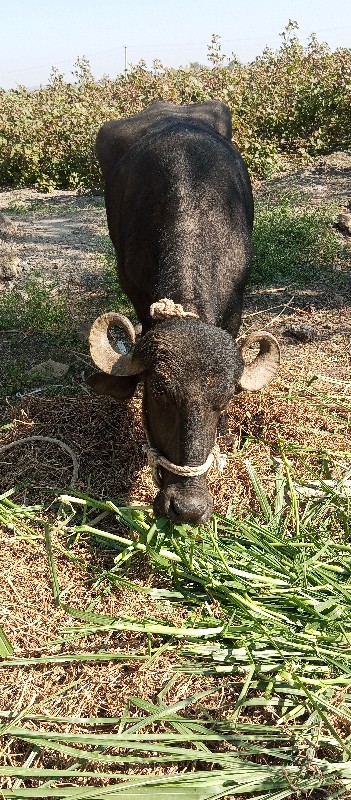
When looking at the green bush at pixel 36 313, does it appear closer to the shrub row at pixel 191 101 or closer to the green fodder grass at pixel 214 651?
the green fodder grass at pixel 214 651

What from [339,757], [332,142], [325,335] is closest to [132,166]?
[325,335]

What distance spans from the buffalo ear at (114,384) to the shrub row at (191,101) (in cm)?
959

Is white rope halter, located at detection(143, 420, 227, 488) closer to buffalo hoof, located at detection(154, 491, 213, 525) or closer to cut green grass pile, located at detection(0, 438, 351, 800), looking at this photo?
buffalo hoof, located at detection(154, 491, 213, 525)

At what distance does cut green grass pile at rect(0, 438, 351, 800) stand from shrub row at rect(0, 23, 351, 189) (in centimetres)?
1036

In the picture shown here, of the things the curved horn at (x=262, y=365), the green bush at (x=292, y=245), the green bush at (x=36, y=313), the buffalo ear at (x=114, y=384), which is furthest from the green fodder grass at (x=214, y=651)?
the green bush at (x=292, y=245)

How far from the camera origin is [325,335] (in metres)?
6.92

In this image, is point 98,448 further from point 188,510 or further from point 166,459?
point 188,510

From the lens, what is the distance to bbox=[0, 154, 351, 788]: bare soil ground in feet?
10.4

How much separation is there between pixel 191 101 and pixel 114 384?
1163cm

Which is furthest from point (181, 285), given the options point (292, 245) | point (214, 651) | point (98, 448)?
point (292, 245)

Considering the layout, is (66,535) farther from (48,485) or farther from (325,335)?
(325,335)

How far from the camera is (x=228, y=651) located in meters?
3.21

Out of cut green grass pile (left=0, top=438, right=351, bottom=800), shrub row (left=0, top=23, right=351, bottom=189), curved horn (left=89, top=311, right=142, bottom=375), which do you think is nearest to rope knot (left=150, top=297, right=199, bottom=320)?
curved horn (left=89, top=311, right=142, bottom=375)

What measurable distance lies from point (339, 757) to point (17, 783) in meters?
1.25
